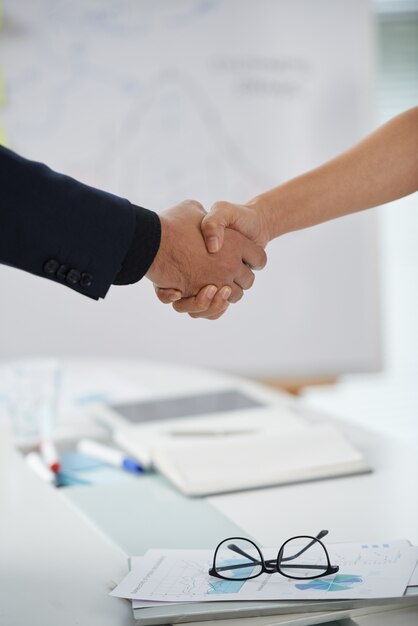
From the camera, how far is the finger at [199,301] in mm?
1515

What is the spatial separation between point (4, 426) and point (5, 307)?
4.03 feet

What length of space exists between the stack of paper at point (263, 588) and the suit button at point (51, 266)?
1.48ft

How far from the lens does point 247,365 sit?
113 inches

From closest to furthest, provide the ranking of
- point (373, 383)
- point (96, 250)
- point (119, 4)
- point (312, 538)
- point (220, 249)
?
point (312, 538), point (96, 250), point (220, 249), point (119, 4), point (373, 383)

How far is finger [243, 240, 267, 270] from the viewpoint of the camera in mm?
1537

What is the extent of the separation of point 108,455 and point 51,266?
0.34 metres

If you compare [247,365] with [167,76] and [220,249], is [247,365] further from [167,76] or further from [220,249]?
[220,249]

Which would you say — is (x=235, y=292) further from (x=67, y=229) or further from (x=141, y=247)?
(x=67, y=229)

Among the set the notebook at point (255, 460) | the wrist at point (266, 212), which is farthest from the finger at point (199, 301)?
the notebook at point (255, 460)

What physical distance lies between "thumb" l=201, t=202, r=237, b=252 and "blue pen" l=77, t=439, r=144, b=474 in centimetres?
37

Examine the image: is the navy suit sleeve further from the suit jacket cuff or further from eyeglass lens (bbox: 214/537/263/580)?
eyeglass lens (bbox: 214/537/263/580)

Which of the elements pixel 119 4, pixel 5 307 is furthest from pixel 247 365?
pixel 119 4

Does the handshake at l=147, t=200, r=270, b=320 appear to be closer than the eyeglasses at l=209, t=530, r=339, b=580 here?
No

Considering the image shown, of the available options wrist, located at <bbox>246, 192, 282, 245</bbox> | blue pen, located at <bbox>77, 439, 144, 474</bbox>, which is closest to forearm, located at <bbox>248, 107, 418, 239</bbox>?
wrist, located at <bbox>246, 192, 282, 245</bbox>
